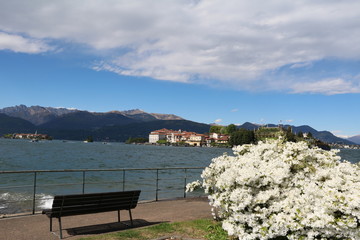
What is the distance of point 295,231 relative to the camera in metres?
5.01

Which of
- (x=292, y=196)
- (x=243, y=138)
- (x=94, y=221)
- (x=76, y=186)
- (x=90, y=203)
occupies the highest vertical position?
(x=243, y=138)

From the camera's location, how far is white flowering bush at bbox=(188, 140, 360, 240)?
4.79m

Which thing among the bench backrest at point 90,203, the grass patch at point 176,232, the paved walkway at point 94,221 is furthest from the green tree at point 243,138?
the bench backrest at point 90,203

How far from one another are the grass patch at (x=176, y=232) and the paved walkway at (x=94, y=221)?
63 cm

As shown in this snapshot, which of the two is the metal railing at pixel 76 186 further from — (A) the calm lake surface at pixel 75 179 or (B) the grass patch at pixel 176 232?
(B) the grass patch at pixel 176 232

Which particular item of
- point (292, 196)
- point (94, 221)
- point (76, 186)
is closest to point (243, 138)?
point (76, 186)

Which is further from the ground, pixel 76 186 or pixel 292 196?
pixel 292 196

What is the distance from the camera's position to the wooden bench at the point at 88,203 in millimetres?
6715

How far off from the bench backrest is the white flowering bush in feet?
7.83

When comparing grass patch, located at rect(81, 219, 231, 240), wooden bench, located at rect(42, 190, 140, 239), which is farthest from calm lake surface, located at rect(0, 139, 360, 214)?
grass patch, located at rect(81, 219, 231, 240)

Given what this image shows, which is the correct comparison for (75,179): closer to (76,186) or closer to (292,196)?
(76,186)

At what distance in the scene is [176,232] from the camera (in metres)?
7.03

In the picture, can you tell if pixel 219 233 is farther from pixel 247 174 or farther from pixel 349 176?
pixel 349 176

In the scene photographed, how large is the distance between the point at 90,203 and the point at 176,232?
1.97 m
